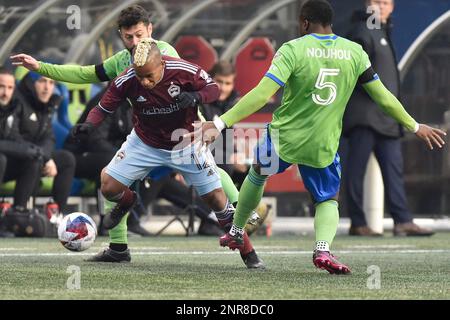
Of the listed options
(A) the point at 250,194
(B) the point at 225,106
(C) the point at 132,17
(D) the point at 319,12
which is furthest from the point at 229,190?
(B) the point at 225,106

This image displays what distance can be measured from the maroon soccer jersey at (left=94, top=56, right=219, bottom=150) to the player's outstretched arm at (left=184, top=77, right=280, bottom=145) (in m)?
0.59

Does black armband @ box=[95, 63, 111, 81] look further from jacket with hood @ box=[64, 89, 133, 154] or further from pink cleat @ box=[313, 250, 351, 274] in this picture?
jacket with hood @ box=[64, 89, 133, 154]

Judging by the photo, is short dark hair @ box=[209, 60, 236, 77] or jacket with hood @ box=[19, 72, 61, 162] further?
jacket with hood @ box=[19, 72, 61, 162]

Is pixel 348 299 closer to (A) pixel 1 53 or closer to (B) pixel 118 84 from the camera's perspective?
(B) pixel 118 84

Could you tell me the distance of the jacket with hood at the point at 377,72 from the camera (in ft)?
46.5

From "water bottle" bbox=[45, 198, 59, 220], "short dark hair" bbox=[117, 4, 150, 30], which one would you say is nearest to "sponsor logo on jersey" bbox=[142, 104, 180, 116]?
"short dark hair" bbox=[117, 4, 150, 30]

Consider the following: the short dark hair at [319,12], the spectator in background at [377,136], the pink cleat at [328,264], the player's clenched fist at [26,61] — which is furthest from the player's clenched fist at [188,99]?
the spectator in background at [377,136]

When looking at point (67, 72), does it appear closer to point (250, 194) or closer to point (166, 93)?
point (166, 93)

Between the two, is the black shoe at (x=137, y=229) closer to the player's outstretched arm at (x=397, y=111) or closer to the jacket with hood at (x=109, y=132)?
the jacket with hood at (x=109, y=132)

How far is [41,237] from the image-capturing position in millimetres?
13805

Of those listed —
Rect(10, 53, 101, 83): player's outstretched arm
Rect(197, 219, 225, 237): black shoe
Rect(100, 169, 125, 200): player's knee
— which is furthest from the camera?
Rect(197, 219, 225, 237): black shoe

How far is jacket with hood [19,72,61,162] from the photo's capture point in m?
14.2
